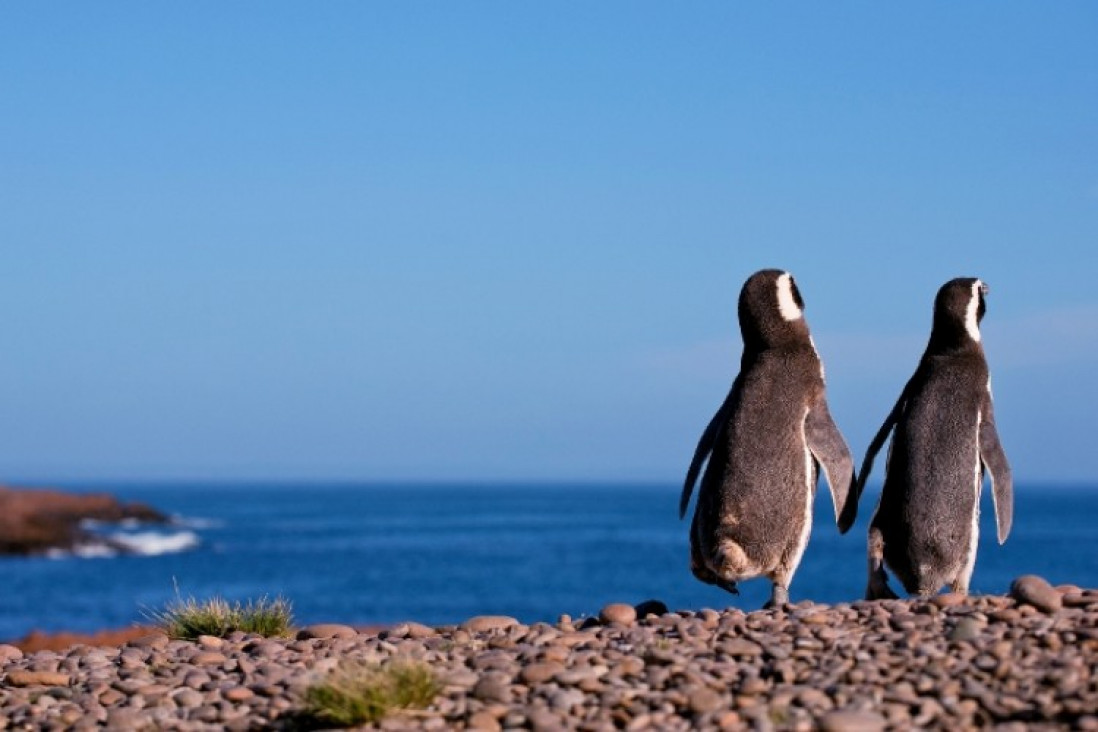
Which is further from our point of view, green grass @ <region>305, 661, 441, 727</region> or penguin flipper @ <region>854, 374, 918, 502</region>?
penguin flipper @ <region>854, 374, 918, 502</region>

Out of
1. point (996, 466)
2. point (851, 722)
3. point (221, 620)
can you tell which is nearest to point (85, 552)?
point (221, 620)

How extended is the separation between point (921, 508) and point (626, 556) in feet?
249

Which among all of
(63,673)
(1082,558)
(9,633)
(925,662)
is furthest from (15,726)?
(1082,558)

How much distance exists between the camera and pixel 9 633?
44062 millimetres

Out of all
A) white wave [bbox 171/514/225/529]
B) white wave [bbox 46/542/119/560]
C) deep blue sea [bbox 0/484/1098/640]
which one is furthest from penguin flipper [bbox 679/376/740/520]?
white wave [bbox 171/514/225/529]

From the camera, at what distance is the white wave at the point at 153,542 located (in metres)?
77.8

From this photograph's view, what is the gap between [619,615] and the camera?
30.4 ft

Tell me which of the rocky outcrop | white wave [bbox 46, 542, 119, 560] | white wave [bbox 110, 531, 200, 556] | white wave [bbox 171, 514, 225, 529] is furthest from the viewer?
white wave [bbox 171, 514, 225, 529]

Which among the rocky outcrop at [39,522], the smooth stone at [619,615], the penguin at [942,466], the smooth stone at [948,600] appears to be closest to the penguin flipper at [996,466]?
the penguin at [942,466]

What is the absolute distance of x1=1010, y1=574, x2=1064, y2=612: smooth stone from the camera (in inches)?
335

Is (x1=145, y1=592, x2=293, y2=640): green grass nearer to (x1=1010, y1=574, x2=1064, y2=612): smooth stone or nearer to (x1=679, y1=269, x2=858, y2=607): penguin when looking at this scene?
(x1=679, y1=269, x2=858, y2=607): penguin

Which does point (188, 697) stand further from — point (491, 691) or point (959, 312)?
point (959, 312)

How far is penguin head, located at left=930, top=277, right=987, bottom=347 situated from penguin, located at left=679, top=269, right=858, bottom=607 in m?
0.82

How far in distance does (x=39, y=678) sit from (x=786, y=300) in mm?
4860
